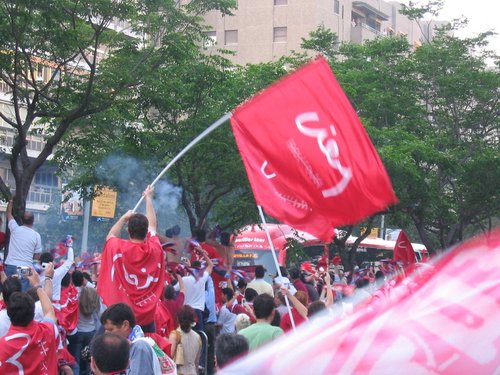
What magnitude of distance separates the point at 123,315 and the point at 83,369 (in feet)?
21.6

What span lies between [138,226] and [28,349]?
126 centimetres

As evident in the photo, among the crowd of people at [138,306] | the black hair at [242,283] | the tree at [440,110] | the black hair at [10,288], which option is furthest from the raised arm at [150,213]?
the tree at [440,110]

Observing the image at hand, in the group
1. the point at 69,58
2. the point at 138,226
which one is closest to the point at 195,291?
the point at 138,226

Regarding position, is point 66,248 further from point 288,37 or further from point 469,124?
point 288,37

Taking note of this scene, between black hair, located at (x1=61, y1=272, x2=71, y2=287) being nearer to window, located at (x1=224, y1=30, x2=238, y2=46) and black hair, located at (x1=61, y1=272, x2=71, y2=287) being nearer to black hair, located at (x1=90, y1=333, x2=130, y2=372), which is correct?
black hair, located at (x1=90, y1=333, x2=130, y2=372)

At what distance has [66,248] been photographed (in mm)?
11883

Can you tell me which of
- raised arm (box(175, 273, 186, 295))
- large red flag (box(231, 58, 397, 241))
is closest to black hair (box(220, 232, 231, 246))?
raised arm (box(175, 273, 186, 295))

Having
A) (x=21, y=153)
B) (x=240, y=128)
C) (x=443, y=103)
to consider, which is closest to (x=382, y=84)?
(x=443, y=103)

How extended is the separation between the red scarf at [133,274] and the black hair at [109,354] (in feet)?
6.92

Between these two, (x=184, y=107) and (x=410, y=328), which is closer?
(x=410, y=328)

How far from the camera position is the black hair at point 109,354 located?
496 centimetres

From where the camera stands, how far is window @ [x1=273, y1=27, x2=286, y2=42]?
192ft

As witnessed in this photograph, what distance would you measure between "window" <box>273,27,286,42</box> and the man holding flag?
52.1 m

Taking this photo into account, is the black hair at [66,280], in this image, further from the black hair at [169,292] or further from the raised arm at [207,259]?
the raised arm at [207,259]
